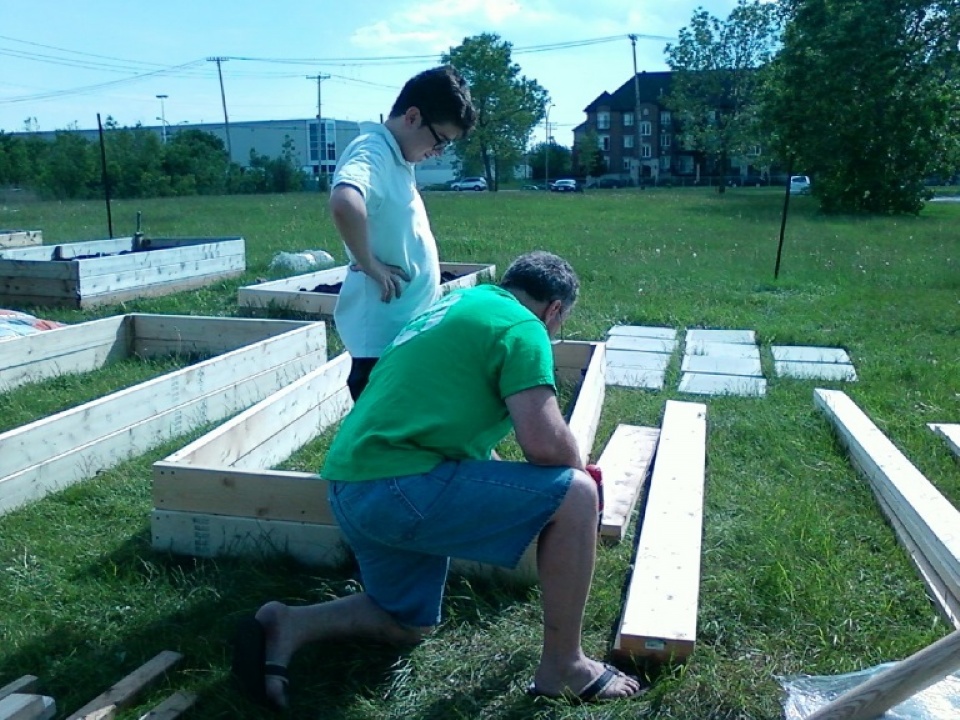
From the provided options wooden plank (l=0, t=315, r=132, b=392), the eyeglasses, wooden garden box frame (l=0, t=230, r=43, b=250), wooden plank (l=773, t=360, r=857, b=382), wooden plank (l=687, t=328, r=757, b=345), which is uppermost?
the eyeglasses

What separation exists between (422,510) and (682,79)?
56335 mm

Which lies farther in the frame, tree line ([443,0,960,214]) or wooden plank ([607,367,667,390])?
tree line ([443,0,960,214])

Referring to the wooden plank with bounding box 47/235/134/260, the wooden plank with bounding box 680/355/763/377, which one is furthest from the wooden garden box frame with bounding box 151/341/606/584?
the wooden plank with bounding box 47/235/134/260

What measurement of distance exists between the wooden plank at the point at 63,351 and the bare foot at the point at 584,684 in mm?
4450

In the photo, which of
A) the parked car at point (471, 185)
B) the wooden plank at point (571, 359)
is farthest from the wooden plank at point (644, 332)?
the parked car at point (471, 185)

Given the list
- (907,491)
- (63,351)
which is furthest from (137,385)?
(907,491)

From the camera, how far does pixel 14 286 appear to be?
8820 mm

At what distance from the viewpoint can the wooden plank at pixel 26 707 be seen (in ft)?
7.77

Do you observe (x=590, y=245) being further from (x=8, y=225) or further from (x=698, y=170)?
(x=698, y=170)

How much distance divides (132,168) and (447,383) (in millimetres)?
42166

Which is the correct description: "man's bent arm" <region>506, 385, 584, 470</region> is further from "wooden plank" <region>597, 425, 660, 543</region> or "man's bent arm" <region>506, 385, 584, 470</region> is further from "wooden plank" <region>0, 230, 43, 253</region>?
"wooden plank" <region>0, 230, 43, 253</region>

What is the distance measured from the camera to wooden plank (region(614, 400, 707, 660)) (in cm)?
263

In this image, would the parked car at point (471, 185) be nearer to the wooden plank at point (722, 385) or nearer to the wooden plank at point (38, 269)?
the wooden plank at point (38, 269)

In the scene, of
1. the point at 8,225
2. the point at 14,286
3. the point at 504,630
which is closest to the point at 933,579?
the point at 504,630
